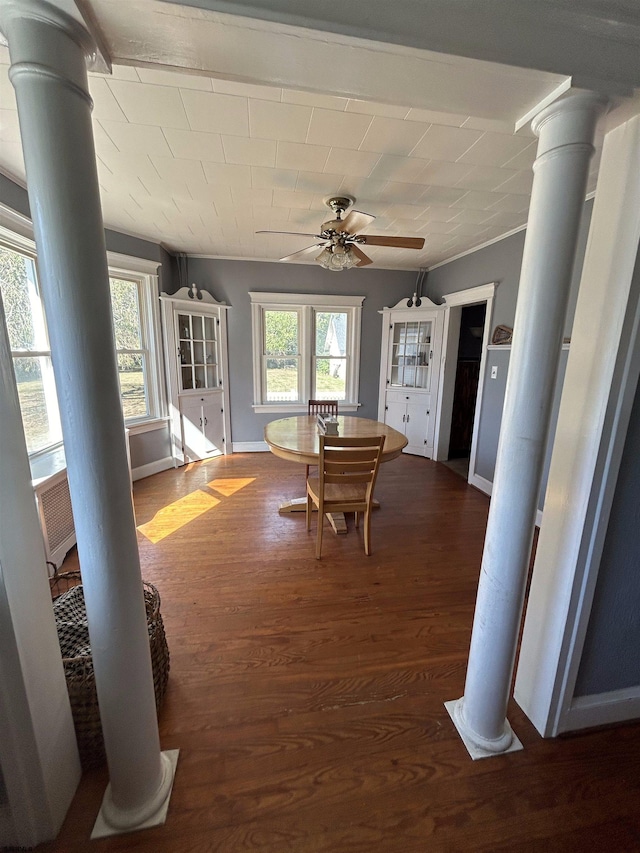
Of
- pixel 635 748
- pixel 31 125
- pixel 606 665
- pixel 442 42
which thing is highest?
pixel 442 42

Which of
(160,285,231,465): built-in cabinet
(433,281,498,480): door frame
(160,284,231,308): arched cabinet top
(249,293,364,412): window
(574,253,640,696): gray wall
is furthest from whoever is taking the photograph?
(249,293,364,412): window

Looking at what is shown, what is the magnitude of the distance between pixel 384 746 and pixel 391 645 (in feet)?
1.57

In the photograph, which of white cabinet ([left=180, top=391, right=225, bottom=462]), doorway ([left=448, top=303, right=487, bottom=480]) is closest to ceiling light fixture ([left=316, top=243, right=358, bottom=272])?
white cabinet ([left=180, top=391, right=225, bottom=462])

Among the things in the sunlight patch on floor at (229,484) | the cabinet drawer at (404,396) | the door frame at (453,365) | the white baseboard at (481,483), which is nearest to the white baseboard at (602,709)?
the white baseboard at (481,483)

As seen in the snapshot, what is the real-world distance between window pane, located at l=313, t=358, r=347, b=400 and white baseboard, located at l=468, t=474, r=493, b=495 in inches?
80.5

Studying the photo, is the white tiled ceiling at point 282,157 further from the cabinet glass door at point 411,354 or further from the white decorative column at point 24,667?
the cabinet glass door at point 411,354

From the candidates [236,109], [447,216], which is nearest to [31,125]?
[236,109]

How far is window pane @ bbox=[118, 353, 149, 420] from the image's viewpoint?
147 inches

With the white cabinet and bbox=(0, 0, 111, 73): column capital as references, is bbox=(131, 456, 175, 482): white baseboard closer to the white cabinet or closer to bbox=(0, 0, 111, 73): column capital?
the white cabinet

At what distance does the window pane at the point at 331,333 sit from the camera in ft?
15.8

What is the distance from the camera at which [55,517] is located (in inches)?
91.3

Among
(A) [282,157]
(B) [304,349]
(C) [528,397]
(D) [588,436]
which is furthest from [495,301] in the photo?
(C) [528,397]

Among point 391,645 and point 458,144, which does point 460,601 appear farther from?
point 458,144

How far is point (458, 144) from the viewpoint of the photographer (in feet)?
6.33
